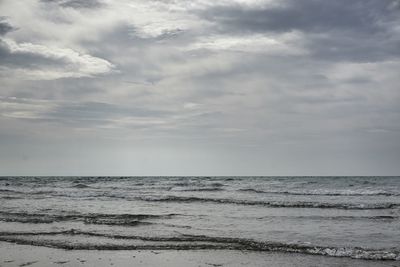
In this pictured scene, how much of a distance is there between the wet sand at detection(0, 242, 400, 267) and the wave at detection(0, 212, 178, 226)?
18.2 feet

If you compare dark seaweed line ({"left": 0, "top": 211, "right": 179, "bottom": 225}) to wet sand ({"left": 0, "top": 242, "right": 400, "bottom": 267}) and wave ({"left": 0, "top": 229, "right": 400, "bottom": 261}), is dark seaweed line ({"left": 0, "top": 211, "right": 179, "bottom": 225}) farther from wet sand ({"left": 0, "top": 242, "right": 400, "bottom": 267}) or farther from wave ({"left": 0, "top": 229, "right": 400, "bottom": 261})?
wet sand ({"left": 0, "top": 242, "right": 400, "bottom": 267})

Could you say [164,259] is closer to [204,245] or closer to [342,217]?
[204,245]

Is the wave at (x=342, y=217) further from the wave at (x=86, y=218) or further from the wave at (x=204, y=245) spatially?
the wave at (x=204, y=245)

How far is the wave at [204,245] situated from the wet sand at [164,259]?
417 mm

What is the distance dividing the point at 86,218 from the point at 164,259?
28.7 ft

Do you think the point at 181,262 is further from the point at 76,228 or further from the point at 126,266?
the point at 76,228

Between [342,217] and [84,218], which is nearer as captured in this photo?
[84,218]

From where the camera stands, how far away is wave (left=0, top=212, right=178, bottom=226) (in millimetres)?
16484

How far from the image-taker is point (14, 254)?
34.2ft

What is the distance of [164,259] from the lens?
32.3ft

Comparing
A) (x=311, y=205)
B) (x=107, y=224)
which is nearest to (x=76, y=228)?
(x=107, y=224)

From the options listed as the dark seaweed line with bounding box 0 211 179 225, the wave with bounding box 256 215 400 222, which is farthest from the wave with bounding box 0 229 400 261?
the wave with bounding box 256 215 400 222

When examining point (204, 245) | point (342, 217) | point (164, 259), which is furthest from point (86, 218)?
point (342, 217)

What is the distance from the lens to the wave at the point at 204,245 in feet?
34.3
